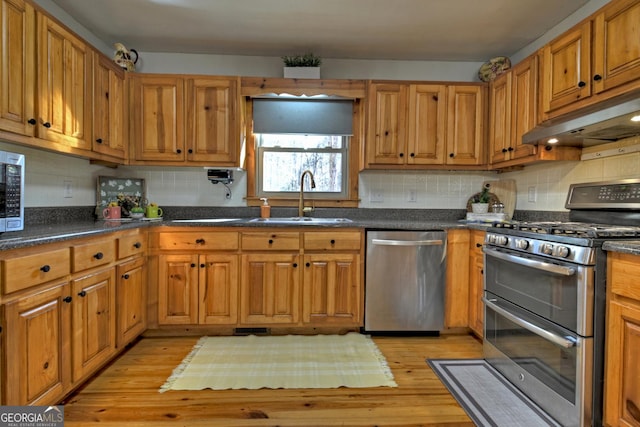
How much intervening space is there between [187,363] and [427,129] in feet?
8.38

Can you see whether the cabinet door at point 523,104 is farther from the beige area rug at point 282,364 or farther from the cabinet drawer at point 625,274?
the beige area rug at point 282,364

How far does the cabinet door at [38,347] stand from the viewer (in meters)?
1.35

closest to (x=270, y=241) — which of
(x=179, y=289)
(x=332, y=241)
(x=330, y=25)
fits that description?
(x=332, y=241)

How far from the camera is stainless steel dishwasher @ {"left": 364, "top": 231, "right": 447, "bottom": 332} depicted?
2.55m

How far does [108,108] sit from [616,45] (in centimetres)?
322

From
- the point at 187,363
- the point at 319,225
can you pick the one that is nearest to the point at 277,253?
the point at 319,225

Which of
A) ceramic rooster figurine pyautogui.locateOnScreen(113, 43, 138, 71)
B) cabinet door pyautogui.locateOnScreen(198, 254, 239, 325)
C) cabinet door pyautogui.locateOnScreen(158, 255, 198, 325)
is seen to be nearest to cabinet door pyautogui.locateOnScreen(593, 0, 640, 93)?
cabinet door pyautogui.locateOnScreen(198, 254, 239, 325)

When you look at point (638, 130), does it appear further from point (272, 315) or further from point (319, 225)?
point (272, 315)

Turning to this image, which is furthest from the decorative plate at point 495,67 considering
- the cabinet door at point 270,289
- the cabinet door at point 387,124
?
the cabinet door at point 270,289

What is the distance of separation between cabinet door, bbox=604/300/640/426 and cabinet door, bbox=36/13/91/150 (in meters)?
2.93

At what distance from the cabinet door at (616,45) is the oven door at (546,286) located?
3.33 ft

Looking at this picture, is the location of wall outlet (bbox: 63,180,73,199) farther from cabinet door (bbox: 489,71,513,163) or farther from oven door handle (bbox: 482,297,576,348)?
cabinet door (bbox: 489,71,513,163)

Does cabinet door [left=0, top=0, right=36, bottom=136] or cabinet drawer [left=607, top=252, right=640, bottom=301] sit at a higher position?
cabinet door [left=0, top=0, right=36, bottom=136]

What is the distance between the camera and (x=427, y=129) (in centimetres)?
286
